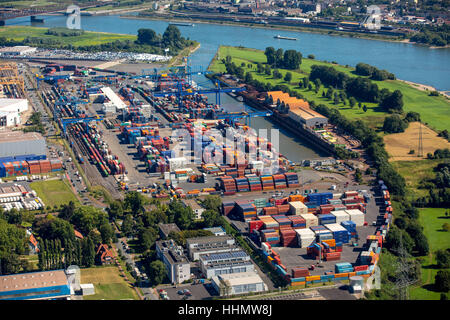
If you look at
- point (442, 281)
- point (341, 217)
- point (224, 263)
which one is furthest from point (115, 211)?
point (442, 281)

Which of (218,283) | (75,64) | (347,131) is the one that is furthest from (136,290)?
(75,64)

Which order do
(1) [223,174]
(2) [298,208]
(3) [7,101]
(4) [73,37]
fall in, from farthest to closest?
(4) [73,37] < (3) [7,101] < (1) [223,174] < (2) [298,208]

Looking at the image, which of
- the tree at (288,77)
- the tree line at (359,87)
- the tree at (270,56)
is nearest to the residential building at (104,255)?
the tree line at (359,87)

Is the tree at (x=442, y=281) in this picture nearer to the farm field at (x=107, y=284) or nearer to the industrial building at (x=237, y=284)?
the industrial building at (x=237, y=284)

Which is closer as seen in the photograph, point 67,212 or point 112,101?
point 67,212

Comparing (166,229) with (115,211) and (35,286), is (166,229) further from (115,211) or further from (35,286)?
(35,286)

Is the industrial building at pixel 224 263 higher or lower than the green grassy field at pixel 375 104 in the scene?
lower
